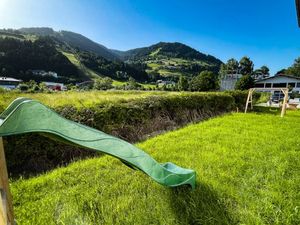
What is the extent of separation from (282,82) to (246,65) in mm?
30201

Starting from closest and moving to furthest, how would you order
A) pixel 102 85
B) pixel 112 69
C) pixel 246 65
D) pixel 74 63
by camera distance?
pixel 102 85, pixel 246 65, pixel 74 63, pixel 112 69

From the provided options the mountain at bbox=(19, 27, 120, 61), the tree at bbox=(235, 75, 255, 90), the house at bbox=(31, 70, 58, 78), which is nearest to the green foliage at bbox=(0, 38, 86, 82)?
the house at bbox=(31, 70, 58, 78)

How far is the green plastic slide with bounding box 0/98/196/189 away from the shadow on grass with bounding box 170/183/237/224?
0.27 m

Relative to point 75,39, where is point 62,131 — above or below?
below

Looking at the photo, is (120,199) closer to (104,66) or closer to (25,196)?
(25,196)

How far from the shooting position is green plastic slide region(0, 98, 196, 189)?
1328 mm

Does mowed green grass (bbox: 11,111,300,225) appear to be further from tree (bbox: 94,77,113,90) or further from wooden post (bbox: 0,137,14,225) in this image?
tree (bbox: 94,77,113,90)

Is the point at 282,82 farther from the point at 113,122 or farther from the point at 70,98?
the point at 113,122

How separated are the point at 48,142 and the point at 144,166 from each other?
9.23 feet

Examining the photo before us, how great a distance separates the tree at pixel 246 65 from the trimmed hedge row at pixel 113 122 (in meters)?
65.0

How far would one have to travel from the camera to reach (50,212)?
7.66 ft

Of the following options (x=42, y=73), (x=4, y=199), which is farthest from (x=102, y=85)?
(x=4, y=199)

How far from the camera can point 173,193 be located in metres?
2.68

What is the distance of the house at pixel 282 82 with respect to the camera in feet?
128
